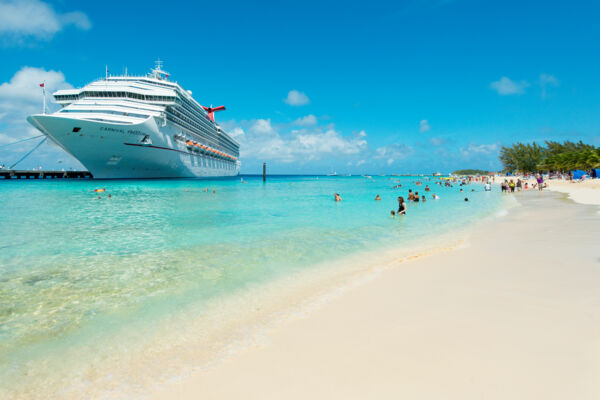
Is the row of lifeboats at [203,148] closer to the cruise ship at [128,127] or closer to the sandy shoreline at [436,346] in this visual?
the cruise ship at [128,127]

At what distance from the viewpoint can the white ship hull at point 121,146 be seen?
36.6 m

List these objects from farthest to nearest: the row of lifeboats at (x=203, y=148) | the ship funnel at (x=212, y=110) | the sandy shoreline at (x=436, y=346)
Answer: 1. the ship funnel at (x=212, y=110)
2. the row of lifeboats at (x=203, y=148)
3. the sandy shoreline at (x=436, y=346)

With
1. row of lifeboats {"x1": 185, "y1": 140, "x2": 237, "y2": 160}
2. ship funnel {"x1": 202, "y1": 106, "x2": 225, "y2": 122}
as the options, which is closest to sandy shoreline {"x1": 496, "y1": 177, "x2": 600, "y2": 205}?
row of lifeboats {"x1": 185, "y1": 140, "x2": 237, "y2": 160}

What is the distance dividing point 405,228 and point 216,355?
10.2 metres

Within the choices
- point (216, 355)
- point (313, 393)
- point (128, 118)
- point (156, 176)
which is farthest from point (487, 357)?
point (156, 176)

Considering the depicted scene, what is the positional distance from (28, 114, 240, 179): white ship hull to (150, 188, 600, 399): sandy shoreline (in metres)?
42.3

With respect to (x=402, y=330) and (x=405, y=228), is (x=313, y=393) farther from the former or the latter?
(x=405, y=228)

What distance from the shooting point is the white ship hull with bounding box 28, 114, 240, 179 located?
3656cm

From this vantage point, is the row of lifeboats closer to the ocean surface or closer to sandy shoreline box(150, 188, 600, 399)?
the ocean surface

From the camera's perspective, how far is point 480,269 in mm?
5820

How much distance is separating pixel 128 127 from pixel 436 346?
4367 centimetres

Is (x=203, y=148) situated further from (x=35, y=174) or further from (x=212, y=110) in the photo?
(x=35, y=174)

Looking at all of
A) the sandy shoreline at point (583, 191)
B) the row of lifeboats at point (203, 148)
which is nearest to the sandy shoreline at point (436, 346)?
the sandy shoreline at point (583, 191)

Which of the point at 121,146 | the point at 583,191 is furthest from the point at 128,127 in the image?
the point at 583,191
